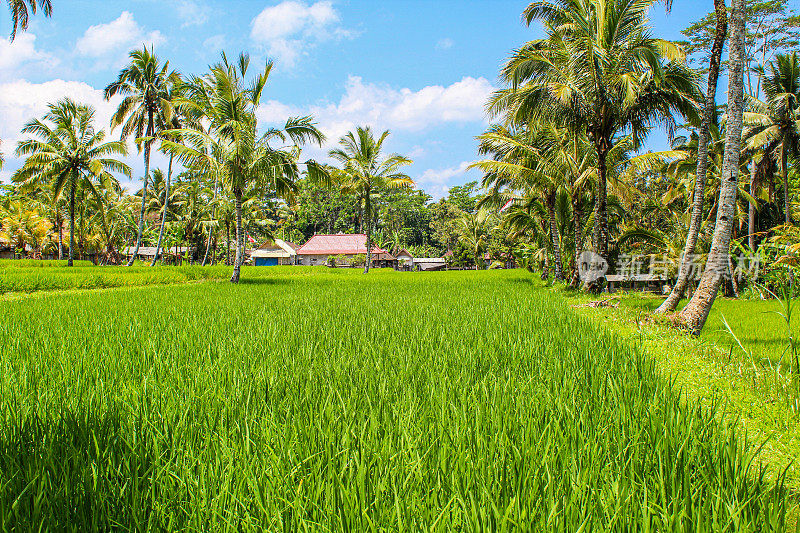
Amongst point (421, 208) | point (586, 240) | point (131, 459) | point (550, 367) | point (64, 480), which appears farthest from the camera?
point (421, 208)

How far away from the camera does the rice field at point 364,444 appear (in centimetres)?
118

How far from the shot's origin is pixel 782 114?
14.0 meters

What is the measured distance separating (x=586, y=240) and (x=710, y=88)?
10505mm

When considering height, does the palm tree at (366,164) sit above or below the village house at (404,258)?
above

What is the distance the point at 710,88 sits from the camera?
6.11 m

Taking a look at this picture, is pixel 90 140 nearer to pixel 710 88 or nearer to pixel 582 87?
pixel 582 87

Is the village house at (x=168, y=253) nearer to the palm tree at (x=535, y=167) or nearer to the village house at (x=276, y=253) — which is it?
the village house at (x=276, y=253)

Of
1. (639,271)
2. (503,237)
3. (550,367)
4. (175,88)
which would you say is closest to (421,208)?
(503,237)

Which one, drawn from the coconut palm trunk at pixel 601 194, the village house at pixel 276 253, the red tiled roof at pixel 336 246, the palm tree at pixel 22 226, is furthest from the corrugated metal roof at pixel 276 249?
the coconut palm trunk at pixel 601 194

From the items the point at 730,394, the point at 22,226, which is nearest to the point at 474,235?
the point at 730,394

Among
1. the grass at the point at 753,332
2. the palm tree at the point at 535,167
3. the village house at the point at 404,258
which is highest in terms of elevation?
the palm tree at the point at 535,167

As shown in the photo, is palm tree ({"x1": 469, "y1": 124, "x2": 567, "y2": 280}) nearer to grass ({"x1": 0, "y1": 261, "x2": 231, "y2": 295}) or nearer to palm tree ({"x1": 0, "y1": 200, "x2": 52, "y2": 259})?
grass ({"x1": 0, "y1": 261, "x2": 231, "y2": 295})

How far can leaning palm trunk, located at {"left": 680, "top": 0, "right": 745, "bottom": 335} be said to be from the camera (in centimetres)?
496

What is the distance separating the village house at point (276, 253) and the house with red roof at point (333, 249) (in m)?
1.48
